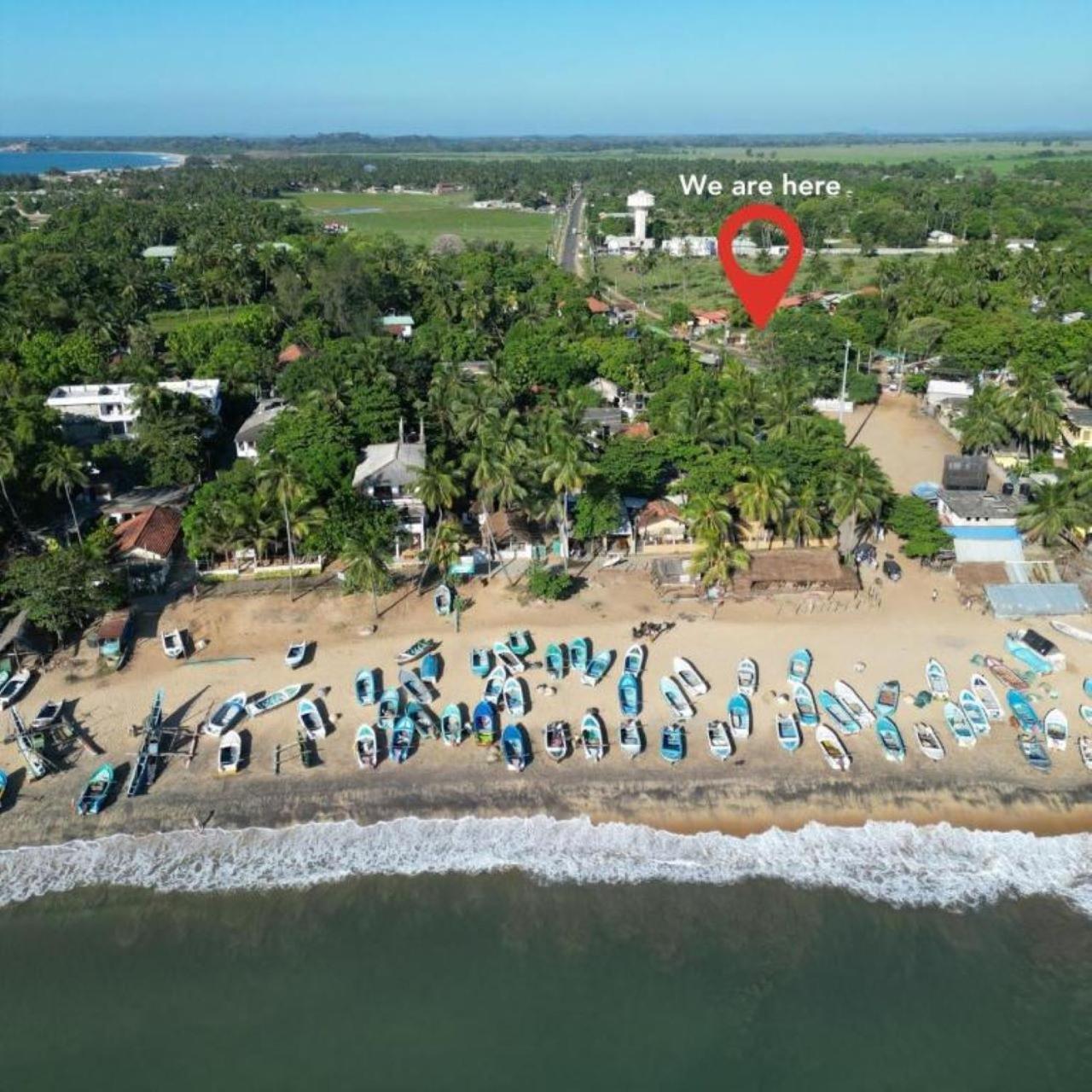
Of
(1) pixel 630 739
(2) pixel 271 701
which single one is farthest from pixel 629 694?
(2) pixel 271 701

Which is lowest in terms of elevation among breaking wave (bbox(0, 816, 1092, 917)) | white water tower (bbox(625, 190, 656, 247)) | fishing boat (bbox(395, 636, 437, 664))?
breaking wave (bbox(0, 816, 1092, 917))

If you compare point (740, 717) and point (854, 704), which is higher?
point (854, 704)

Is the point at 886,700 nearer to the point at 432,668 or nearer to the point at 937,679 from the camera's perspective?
the point at 937,679

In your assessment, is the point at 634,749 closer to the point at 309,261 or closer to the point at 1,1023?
the point at 1,1023

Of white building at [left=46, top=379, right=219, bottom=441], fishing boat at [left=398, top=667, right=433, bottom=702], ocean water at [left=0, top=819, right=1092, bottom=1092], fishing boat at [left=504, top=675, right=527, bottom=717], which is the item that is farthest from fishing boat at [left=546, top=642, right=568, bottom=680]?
white building at [left=46, top=379, right=219, bottom=441]

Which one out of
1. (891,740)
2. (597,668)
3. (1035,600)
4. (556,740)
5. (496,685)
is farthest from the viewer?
(1035,600)

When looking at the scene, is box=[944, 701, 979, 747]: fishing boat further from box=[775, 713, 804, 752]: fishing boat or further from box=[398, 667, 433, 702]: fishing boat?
box=[398, 667, 433, 702]: fishing boat

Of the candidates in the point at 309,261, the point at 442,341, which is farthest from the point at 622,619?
the point at 309,261
